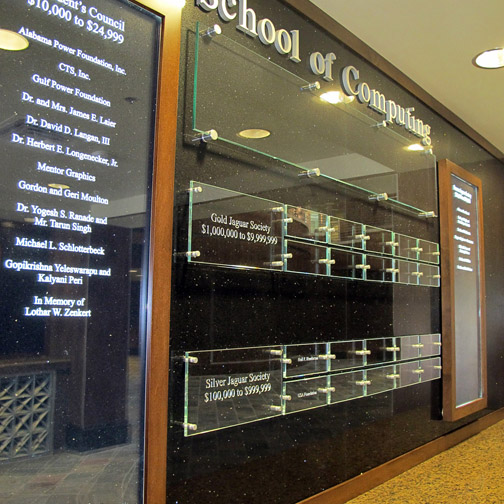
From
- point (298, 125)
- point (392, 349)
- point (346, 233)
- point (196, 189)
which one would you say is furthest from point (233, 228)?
point (392, 349)

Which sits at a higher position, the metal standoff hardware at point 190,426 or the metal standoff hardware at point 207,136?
the metal standoff hardware at point 207,136

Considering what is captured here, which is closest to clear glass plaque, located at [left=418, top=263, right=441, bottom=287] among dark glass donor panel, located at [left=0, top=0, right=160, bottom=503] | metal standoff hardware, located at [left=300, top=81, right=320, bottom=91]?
metal standoff hardware, located at [left=300, top=81, right=320, bottom=91]

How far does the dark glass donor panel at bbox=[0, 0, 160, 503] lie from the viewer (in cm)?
154

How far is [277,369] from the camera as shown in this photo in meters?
2.28

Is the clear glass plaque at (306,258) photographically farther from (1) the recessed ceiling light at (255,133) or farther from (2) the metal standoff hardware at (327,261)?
(1) the recessed ceiling light at (255,133)

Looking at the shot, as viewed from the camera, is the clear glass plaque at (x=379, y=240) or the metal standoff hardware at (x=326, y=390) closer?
the metal standoff hardware at (x=326, y=390)

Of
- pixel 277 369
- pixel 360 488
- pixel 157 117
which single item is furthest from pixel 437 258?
pixel 157 117

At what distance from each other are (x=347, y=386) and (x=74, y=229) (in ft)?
5.39

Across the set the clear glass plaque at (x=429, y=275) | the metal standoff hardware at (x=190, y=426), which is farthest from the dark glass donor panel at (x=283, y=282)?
the clear glass plaque at (x=429, y=275)

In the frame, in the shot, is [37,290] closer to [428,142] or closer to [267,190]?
[267,190]

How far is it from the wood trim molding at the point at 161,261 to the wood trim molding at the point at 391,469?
0.97 metres

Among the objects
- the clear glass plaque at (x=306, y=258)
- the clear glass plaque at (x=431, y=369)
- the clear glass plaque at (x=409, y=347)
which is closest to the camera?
the clear glass plaque at (x=306, y=258)

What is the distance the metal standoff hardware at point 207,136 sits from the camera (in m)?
2.09

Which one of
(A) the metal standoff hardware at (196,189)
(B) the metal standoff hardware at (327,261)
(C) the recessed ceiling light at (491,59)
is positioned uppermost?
(C) the recessed ceiling light at (491,59)
